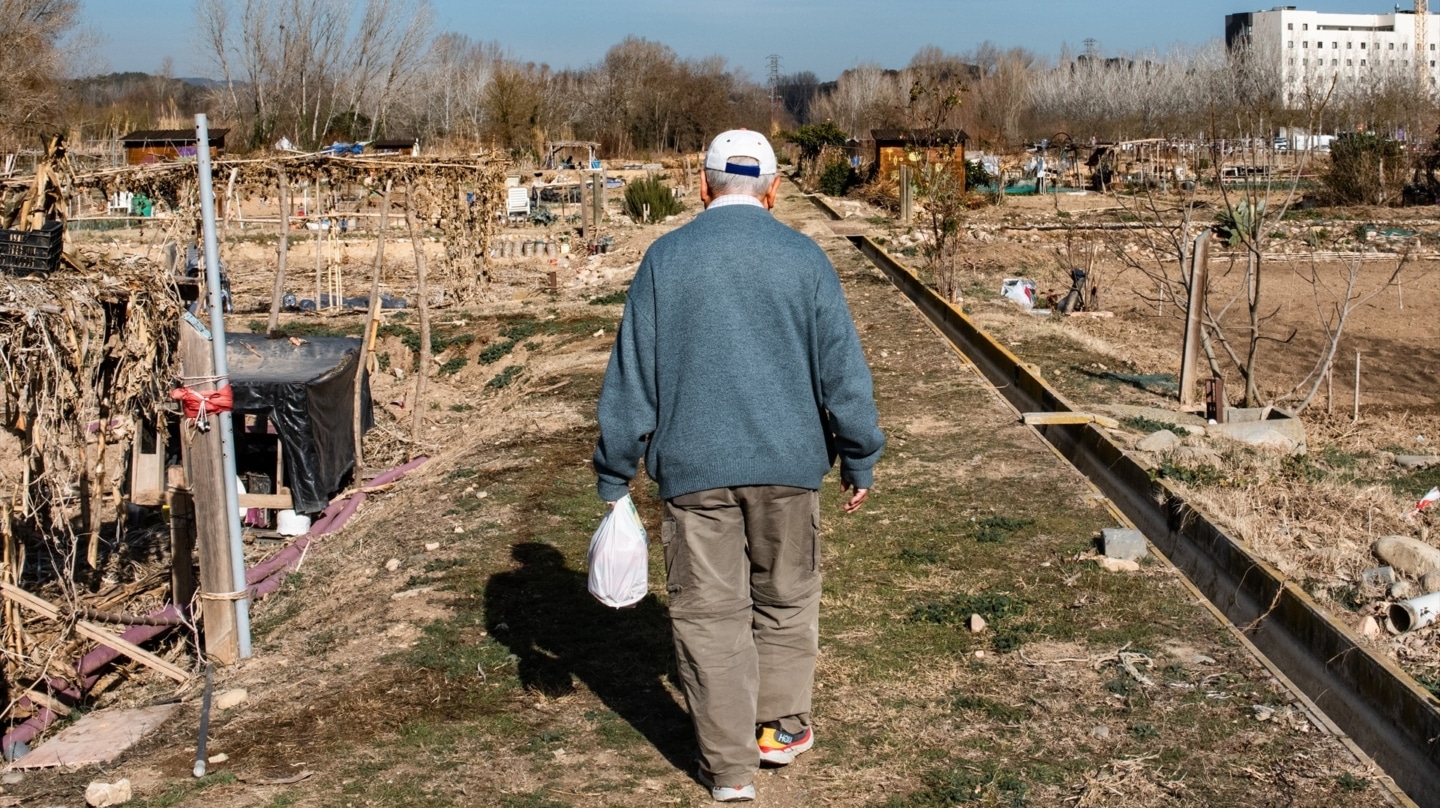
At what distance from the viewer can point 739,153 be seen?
3799 mm

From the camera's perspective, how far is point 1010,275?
22.3 metres

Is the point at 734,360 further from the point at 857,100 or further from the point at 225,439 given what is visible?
the point at 857,100

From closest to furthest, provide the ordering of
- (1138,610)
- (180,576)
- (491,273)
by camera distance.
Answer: (1138,610) < (180,576) < (491,273)

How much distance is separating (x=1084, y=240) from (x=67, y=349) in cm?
2219

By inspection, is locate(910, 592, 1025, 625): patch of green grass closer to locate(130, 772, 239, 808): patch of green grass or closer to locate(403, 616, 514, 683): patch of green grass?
locate(403, 616, 514, 683): patch of green grass

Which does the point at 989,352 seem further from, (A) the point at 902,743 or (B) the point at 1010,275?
(B) the point at 1010,275

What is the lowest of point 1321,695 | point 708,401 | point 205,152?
point 1321,695

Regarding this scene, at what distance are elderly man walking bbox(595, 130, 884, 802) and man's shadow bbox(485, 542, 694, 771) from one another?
1.95 feet

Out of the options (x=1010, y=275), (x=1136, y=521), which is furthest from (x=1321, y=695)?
(x=1010, y=275)

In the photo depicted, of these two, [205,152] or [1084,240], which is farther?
[1084,240]

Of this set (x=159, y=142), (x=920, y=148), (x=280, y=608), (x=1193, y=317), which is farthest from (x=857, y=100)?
(x=280, y=608)

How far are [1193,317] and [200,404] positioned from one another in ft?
25.1

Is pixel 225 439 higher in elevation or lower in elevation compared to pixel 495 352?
higher

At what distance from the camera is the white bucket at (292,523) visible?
10.5 metres
